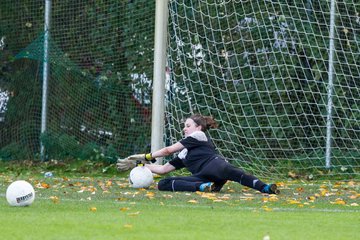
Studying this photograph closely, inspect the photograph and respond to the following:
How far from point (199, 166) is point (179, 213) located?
273 cm

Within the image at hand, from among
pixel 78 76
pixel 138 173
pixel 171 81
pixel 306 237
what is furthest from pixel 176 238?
pixel 78 76

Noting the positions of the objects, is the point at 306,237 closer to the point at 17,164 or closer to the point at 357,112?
the point at 357,112

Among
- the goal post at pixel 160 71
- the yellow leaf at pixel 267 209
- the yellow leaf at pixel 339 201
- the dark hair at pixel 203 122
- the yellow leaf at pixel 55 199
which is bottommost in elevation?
the yellow leaf at pixel 339 201

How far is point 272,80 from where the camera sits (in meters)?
13.0

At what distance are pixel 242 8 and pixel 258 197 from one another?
4.10 meters

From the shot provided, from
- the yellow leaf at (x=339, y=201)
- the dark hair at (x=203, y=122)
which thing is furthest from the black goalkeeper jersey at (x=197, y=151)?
the yellow leaf at (x=339, y=201)

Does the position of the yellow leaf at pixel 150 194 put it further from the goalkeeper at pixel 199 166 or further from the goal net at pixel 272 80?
the goal net at pixel 272 80

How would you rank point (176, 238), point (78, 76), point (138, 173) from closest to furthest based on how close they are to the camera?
point (176, 238), point (138, 173), point (78, 76)

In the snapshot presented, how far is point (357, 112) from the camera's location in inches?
504

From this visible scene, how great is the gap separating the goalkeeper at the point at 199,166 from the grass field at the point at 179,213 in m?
0.15

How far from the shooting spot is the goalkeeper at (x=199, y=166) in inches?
388

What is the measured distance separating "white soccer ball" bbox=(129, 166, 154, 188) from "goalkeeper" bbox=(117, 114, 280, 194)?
0.13 m

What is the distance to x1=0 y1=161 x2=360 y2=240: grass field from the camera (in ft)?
20.6

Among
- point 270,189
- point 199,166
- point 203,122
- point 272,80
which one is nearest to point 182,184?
point 199,166
